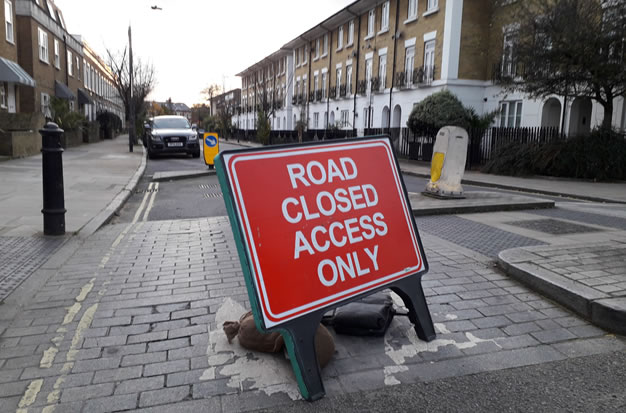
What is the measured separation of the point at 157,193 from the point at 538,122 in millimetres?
16946

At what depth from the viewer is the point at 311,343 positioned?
2.63 m

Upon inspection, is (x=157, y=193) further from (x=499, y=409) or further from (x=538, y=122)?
(x=538, y=122)

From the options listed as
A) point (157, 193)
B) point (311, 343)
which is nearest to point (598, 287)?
point (311, 343)

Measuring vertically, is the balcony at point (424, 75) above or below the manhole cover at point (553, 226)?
above

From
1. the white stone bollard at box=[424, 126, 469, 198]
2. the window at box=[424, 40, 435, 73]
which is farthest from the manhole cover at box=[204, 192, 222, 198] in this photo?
the window at box=[424, 40, 435, 73]

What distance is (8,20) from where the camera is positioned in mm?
22375

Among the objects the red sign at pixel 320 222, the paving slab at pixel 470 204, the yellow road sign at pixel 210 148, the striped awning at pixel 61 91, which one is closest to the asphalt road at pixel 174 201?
the yellow road sign at pixel 210 148

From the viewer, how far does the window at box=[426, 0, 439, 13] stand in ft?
78.6

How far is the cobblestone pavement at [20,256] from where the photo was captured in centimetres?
422

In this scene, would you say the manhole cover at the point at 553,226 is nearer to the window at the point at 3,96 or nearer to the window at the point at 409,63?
the window at the point at 409,63

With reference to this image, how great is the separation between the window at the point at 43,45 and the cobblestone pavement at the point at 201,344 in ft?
87.3

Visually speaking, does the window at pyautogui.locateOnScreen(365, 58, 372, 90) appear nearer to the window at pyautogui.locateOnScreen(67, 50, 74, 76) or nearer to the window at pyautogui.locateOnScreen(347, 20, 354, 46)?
the window at pyautogui.locateOnScreen(347, 20, 354, 46)

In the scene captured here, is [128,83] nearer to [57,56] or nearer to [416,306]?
[57,56]

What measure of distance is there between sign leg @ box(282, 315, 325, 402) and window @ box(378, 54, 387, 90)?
92.5 ft
